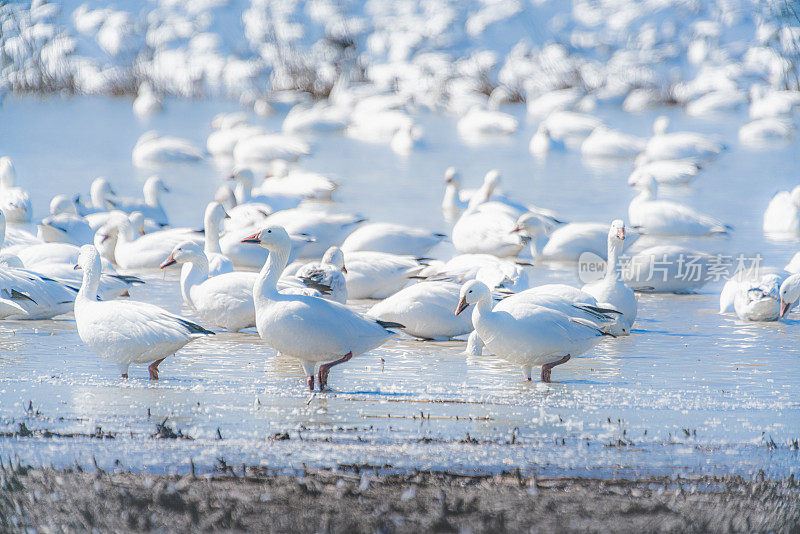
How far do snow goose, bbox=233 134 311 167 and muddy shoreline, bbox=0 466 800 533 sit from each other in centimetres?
1422

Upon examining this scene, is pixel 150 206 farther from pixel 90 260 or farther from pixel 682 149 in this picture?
pixel 682 149

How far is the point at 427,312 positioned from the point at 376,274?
4.92 feet

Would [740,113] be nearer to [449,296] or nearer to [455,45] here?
[455,45]

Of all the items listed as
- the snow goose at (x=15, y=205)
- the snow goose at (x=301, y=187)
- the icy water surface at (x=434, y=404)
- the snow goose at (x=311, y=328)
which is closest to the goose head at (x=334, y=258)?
the icy water surface at (x=434, y=404)

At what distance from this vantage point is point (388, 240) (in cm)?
991

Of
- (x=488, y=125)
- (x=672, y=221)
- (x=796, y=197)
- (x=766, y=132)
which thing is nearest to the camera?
(x=672, y=221)

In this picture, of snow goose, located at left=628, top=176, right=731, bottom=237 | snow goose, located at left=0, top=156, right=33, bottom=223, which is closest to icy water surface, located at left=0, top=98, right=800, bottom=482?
snow goose, located at left=628, top=176, right=731, bottom=237

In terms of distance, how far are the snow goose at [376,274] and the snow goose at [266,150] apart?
31.3 feet

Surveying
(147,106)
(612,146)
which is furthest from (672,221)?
(147,106)

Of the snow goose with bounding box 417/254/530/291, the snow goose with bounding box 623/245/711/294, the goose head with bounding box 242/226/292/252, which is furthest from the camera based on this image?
the snow goose with bounding box 623/245/711/294

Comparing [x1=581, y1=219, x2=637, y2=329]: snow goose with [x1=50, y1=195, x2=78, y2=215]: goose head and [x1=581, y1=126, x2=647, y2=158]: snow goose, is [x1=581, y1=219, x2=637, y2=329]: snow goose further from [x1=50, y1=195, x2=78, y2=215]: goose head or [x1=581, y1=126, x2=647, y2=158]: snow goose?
[x1=581, y1=126, x2=647, y2=158]: snow goose

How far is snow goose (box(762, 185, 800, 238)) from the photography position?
12.0 metres

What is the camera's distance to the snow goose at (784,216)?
39.5 feet

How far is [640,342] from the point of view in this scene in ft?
23.8
